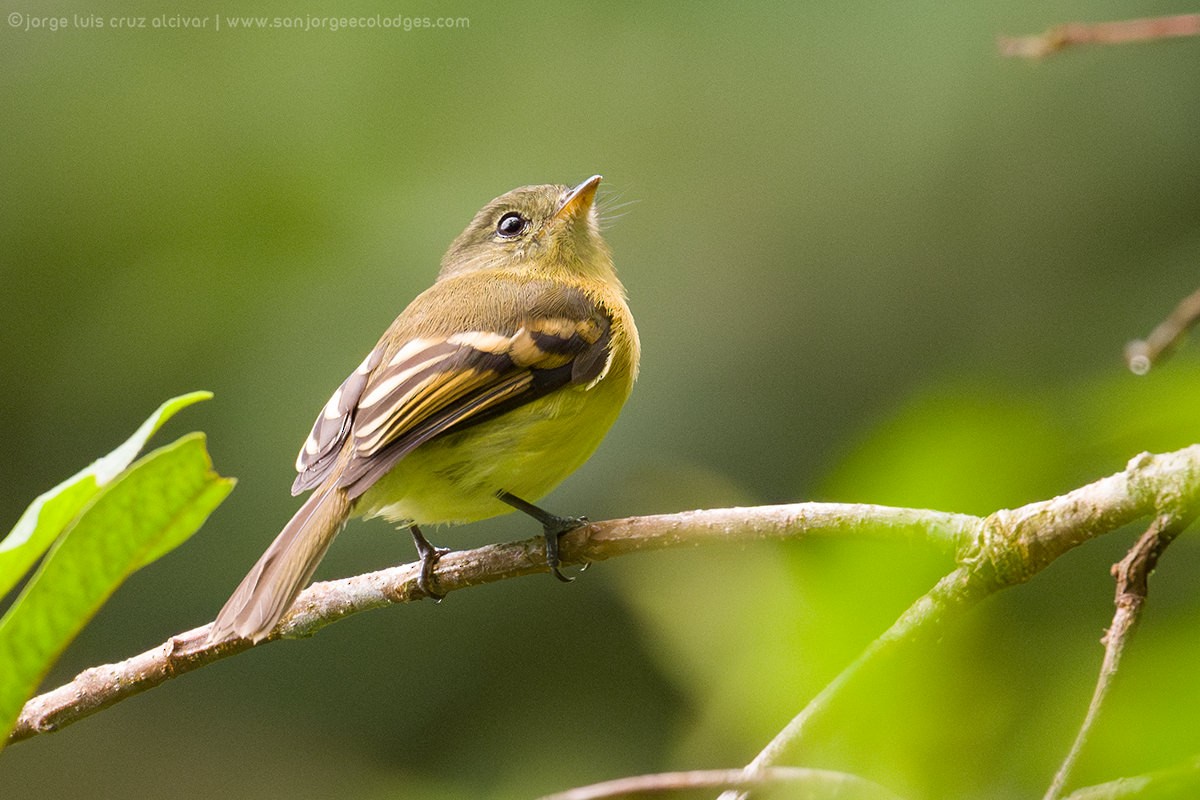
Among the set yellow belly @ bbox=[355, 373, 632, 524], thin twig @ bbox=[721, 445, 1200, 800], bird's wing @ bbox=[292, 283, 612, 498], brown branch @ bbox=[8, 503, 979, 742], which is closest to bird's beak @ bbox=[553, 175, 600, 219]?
bird's wing @ bbox=[292, 283, 612, 498]

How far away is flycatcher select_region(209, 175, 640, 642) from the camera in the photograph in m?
3.10

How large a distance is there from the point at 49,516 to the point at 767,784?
93 centimetres

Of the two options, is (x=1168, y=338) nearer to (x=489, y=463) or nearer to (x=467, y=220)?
(x=489, y=463)

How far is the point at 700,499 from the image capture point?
4.16 m

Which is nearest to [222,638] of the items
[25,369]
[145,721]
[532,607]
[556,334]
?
[556,334]

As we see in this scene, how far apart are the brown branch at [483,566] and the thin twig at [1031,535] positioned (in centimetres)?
6

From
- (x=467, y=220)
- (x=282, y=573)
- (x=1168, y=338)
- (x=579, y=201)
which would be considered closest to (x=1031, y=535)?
(x=1168, y=338)

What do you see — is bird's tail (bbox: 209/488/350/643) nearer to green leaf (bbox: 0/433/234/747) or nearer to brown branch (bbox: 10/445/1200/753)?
brown branch (bbox: 10/445/1200/753)

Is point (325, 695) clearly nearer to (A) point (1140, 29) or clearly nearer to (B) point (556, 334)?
(B) point (556, 334)

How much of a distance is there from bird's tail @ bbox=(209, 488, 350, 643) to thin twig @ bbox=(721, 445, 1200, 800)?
3.95 feet

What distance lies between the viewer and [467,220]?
4.98m

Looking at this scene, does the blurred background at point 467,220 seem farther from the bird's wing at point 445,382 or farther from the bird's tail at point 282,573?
the bird's tail at point 282,573

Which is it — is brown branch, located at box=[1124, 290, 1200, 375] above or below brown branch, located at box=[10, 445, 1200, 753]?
above

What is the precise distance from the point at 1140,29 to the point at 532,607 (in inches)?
129
